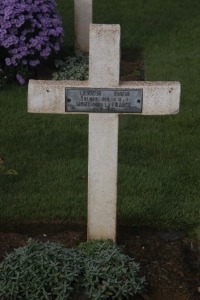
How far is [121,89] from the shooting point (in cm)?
446

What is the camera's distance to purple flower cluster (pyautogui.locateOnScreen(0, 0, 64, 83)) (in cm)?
825

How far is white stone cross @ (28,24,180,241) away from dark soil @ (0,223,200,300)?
405 millimetres

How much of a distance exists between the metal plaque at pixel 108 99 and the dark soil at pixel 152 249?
33.7 inches

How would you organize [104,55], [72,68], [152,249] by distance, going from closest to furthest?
[104,55]
[152,249]
[72,68]

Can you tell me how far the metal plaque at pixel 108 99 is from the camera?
14.7 feet

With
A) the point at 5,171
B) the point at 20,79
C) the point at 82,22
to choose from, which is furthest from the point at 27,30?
the point at 5,171

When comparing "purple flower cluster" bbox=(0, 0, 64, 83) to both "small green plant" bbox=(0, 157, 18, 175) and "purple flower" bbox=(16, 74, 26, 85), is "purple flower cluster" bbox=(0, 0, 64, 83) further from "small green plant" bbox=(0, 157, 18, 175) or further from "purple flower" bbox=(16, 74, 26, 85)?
"small green plant" bbox=(0, 157, 18, 175)

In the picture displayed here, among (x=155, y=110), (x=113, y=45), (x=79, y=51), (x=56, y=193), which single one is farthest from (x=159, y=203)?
(x=79, y=51)

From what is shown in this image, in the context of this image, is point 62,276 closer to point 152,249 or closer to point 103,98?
point 152,249

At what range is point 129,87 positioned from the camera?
176 inches

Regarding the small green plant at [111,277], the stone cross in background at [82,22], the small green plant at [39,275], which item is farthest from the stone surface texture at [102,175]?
the stone cross in background at [82,22]

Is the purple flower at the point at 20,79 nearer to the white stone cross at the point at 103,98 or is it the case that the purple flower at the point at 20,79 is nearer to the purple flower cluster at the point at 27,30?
the purple flower cluster at the point at 27,30

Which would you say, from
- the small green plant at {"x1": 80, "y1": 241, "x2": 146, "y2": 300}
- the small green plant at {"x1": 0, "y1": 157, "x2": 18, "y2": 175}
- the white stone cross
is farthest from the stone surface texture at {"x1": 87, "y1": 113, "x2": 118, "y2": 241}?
the small green plant at {"x1": 0, "y1": 157, "x2": 18, "y2": 175}

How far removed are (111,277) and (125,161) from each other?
6.64 feet
